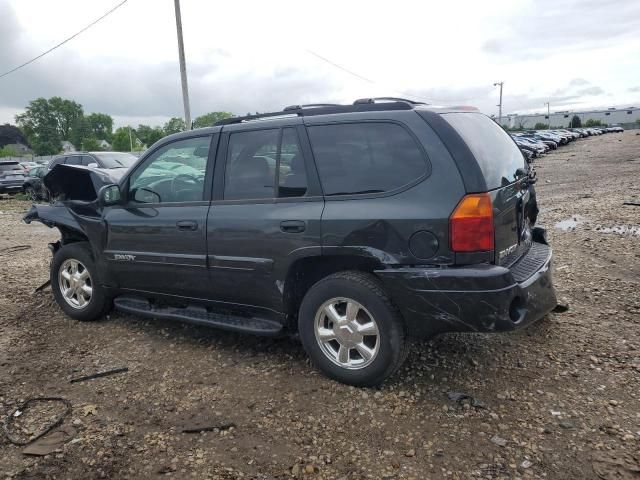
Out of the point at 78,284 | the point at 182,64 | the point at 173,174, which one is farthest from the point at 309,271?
the point at 182,64

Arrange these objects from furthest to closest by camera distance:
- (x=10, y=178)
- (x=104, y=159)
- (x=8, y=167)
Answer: (x=8, y=167), (x=10, y=178), (x=104, y=159)

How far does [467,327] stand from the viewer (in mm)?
3193

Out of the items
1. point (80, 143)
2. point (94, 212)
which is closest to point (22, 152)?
point (80, 143)

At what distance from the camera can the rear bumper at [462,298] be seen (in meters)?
3.10

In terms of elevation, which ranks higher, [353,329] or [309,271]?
[309,271]

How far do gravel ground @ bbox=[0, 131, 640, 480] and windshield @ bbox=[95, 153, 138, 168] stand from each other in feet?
32.2

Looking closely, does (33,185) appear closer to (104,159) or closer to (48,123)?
(104,159)

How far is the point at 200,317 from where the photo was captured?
4.23 metres

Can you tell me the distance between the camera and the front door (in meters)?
4.17

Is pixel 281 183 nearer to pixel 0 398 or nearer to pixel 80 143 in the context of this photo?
pixel 0 398

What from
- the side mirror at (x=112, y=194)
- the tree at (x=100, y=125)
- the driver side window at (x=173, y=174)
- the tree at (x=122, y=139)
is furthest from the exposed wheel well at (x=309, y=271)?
the tree at (x=100, y=125)

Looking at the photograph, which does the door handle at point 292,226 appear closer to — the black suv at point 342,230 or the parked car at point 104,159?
the black suv at point 342,230

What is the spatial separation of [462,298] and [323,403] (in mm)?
1106

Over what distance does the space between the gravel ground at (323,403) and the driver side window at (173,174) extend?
4.03 ft
